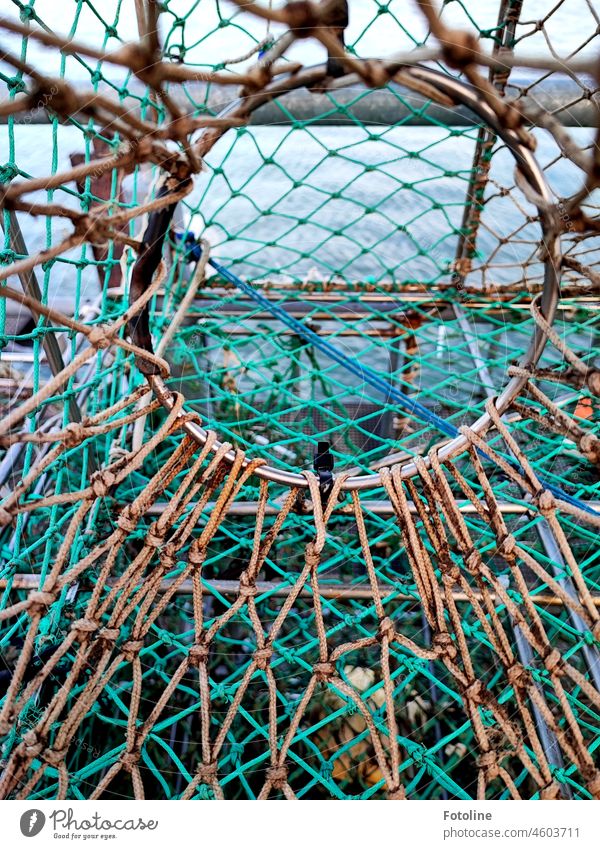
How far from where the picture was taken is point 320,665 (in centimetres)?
95

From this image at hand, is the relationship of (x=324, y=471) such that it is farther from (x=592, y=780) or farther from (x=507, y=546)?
(x=592, y=780)

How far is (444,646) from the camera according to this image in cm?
96

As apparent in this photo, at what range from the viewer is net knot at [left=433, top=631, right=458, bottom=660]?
96 centimetres

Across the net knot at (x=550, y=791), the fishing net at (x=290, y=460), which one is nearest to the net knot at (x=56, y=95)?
the fishing net at (x=290, y=460)

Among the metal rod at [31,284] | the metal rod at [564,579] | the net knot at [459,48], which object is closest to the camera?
the net knot at [459,48]

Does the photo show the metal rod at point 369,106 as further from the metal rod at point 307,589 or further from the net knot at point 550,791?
the net knot at point 550,791

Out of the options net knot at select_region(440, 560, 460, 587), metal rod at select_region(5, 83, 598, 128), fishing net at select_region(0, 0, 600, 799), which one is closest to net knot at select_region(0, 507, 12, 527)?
fishing net at select_region(0, 0, 600, 799)

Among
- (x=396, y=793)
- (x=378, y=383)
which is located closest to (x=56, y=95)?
(x=378, y=383)

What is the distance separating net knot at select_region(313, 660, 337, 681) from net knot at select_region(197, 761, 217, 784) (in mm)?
193

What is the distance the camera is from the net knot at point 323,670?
950 millimetres

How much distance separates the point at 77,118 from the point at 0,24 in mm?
394

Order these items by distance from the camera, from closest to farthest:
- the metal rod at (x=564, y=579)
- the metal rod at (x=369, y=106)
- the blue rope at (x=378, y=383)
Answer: the metal rod at (x=564, y=579)
the blue rope at (x=378, y=383)
the metal rod at (x=369, y=106)
